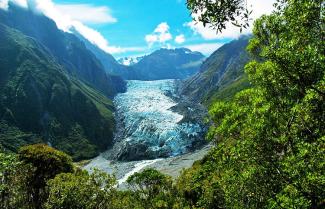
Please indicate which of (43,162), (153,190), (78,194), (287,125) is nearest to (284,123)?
(287,125)

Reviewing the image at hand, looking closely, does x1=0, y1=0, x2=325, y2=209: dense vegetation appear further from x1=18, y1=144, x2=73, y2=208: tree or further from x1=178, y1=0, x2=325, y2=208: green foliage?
x1=18, y1=144, x2=73, y2=208: tree

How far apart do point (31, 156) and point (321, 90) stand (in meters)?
66.7

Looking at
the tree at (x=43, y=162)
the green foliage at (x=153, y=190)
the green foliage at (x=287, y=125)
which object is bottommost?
the green foliage at (x=153, y=190)

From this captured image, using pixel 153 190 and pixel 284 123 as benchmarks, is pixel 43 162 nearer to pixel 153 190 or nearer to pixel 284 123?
pixel 153 190

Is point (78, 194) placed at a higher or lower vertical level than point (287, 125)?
lower

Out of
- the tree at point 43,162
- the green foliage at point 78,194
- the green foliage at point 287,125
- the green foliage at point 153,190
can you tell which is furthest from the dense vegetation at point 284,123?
the tree at point 43,162

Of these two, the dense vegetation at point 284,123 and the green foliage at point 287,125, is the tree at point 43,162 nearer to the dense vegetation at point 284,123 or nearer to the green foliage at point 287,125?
the dense vegetation at point 284,123

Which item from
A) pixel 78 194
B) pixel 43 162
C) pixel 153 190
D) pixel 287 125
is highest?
pixel 287 125

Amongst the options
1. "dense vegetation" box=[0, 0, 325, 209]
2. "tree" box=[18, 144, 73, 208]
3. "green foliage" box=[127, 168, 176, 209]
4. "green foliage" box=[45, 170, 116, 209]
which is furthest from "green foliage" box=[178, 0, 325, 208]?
"tree" box=[18, 144, 73, 208]

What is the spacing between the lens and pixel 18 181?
52.8 m

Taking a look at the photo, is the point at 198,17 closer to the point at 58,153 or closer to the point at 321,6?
the point at 321,6

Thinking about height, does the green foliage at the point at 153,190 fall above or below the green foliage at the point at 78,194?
below

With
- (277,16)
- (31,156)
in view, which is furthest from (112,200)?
(277,16)

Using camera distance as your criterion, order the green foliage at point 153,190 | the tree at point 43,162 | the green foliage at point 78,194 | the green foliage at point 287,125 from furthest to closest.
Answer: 1. the tree at point 43,162
2. the green foliage at point 153,190
3. the green foliage at point 78,194
4. the green foliage at point 287,125
